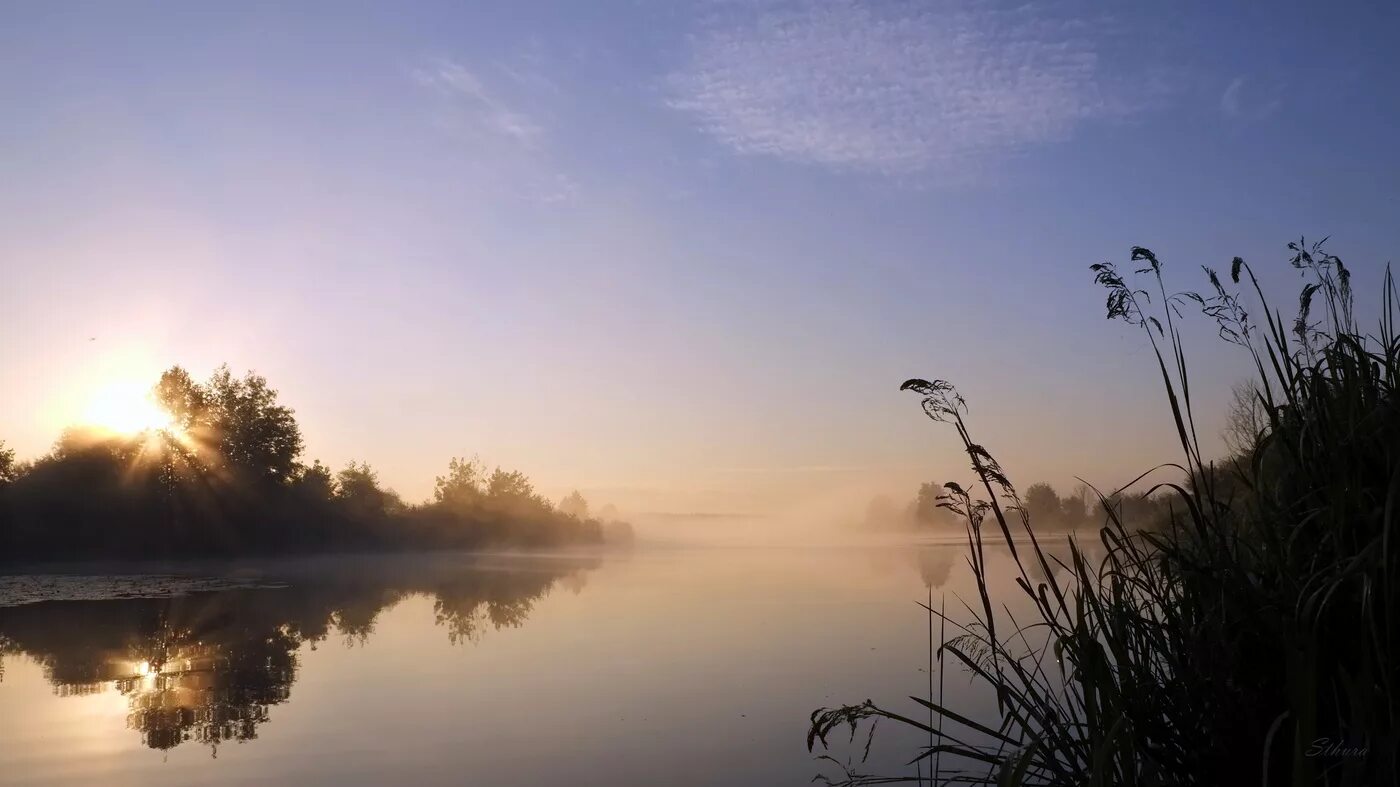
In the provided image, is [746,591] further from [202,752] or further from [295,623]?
[202,752]

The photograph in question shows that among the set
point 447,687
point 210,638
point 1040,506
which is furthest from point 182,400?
point 1040,506

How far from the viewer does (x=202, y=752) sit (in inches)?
252

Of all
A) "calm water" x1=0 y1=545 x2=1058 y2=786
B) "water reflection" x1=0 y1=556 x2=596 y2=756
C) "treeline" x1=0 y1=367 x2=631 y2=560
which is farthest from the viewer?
"treeline" x1=0 y1=367 x2=631 y2=560

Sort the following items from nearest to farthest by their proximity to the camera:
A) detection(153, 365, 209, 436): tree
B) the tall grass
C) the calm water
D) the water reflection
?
the tall grass < the calm water < the water reflection < detection(153, 365, 209, 436): tree

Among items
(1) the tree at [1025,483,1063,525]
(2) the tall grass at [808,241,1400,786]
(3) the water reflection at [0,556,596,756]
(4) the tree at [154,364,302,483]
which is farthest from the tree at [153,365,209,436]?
(2) the tall grass at [808,241,1400,786]

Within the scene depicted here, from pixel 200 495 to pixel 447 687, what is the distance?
35.5m

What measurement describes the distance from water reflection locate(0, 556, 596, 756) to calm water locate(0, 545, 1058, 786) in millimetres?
45

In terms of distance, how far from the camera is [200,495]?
39.2 meters

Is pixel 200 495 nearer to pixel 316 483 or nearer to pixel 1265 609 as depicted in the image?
pixel 316 483

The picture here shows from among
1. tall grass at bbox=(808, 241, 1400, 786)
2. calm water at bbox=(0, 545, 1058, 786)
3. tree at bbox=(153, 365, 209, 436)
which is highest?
tree at bbox=(153, 365, 209, 436)

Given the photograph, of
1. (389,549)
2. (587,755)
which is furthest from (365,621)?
(389,549)

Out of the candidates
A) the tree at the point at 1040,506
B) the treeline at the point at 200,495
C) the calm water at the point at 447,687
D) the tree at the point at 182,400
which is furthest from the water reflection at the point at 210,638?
the tree at the point at 182,400

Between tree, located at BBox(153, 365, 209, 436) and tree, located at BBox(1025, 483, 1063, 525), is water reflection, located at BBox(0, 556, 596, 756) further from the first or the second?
tree, located at BBox(153, 365, 209, 436)

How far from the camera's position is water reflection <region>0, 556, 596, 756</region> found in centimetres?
784
